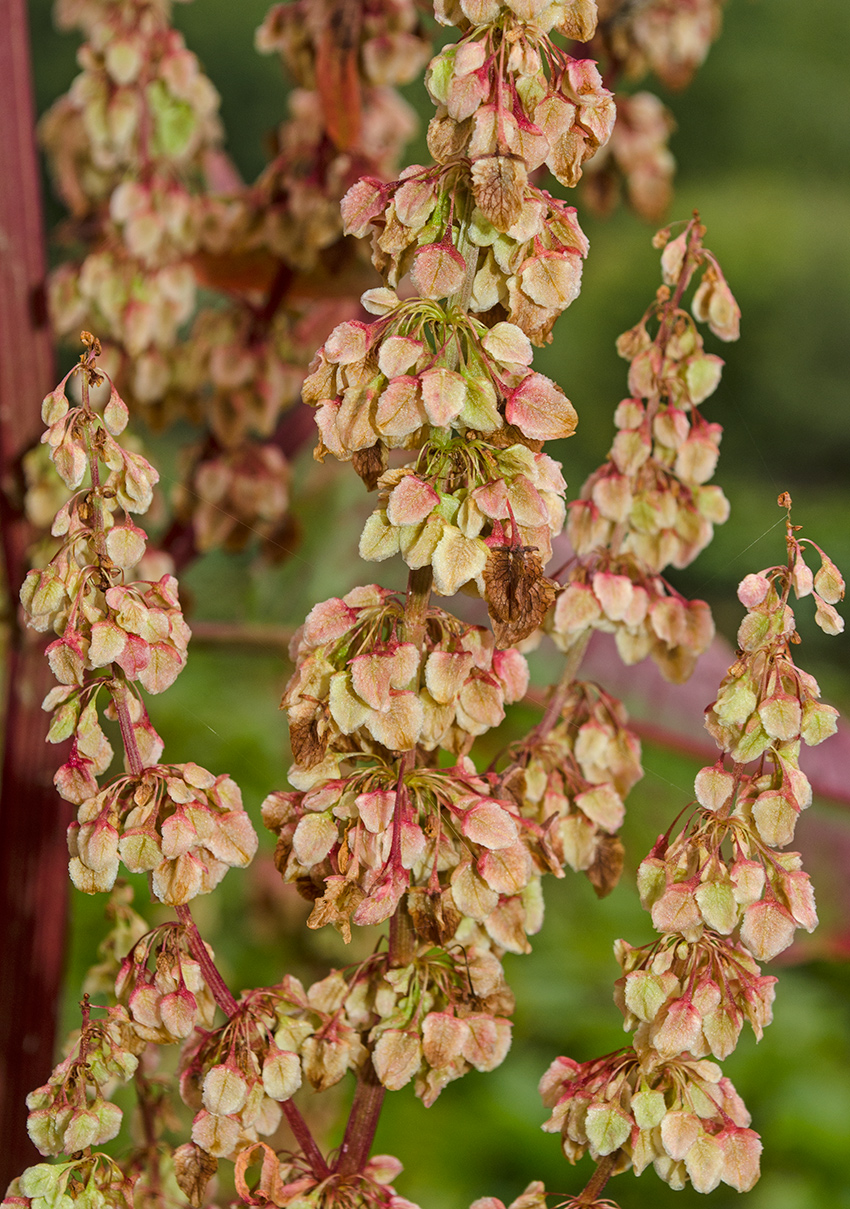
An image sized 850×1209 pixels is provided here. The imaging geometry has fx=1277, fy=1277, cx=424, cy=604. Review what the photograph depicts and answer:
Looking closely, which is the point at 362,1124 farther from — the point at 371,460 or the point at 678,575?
the point at 678,575

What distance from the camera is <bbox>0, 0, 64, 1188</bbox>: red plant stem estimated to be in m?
0.64

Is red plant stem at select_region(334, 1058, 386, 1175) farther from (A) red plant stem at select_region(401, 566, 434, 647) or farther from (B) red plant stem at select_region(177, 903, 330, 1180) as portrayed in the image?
(A) red plant stem at select_region(401, 566, 434, 647)

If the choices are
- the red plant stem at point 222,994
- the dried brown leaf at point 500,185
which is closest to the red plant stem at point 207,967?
the red plant stem at point 222,994

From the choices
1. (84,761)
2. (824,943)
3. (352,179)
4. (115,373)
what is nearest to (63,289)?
(115,373)

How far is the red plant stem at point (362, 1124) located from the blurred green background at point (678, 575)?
259 mm

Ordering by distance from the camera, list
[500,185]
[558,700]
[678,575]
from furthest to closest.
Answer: [678,575], [558,700], [500,185]

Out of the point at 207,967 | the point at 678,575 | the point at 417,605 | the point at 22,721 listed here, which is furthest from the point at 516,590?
the point at 678,575

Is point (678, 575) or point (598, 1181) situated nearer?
point (598, 1181)

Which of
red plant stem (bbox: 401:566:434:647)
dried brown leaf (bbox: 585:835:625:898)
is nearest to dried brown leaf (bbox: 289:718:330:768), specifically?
red plant stem (bbox: 401:566:434:647)

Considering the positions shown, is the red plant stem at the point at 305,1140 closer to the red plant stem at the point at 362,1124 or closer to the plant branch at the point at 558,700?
the red plant stem at the point at 362,1124

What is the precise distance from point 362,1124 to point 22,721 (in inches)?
13.4

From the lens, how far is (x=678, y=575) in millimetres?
1174

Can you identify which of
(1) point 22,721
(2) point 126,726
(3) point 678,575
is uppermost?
(3) point 678,575

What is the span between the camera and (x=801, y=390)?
1286 mm
